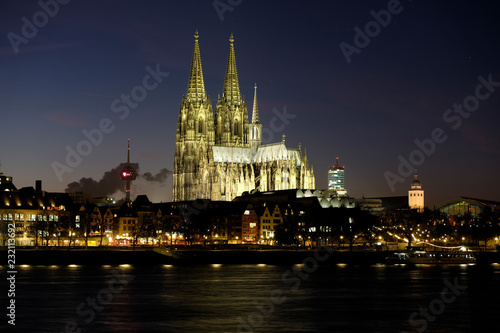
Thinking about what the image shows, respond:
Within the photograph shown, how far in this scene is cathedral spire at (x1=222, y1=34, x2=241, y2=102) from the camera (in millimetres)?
180750

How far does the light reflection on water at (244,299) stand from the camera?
46.7 metres

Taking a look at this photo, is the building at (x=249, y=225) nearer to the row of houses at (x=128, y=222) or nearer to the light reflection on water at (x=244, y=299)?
the row of houses at (x=128, y=222)

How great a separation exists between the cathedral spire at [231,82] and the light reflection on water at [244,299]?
9739 cm

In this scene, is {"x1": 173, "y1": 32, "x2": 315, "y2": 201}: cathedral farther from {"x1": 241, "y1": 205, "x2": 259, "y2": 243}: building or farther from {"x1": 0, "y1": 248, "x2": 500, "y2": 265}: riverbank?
{"x1": 0, "y1": 248, "x2": 500, "y2": 265}: riverbank

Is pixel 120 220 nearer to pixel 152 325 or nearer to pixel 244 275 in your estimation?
pixel 244 275

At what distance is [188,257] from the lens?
104875 mm

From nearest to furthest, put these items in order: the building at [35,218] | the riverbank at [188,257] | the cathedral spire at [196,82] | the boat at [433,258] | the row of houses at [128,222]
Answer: the riverbank at [188,257], the boat at [433,258], the building at [35,218], the row of houses at [128,222], the cathedral spire at [196,82]

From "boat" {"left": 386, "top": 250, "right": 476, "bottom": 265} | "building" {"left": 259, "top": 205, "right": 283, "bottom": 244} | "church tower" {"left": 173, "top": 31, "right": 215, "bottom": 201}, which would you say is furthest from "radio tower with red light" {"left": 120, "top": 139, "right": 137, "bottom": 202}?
"boat" {"left": 386, "top": 250, "right": 476, "bottom": 265}

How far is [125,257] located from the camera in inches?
4026

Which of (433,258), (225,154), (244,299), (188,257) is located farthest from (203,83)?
(244,299)

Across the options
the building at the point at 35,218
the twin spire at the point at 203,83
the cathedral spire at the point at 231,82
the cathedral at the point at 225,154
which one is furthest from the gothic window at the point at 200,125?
the building at the point at 35,218

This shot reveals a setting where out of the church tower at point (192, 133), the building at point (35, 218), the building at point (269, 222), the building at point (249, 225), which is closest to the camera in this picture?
the building at point (35, 218)

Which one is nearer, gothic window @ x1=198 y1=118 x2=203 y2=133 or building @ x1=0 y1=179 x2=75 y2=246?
building @ x1=0 y1=179 x2=75 y2=246

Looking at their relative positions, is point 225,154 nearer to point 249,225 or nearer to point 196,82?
point 196,82
